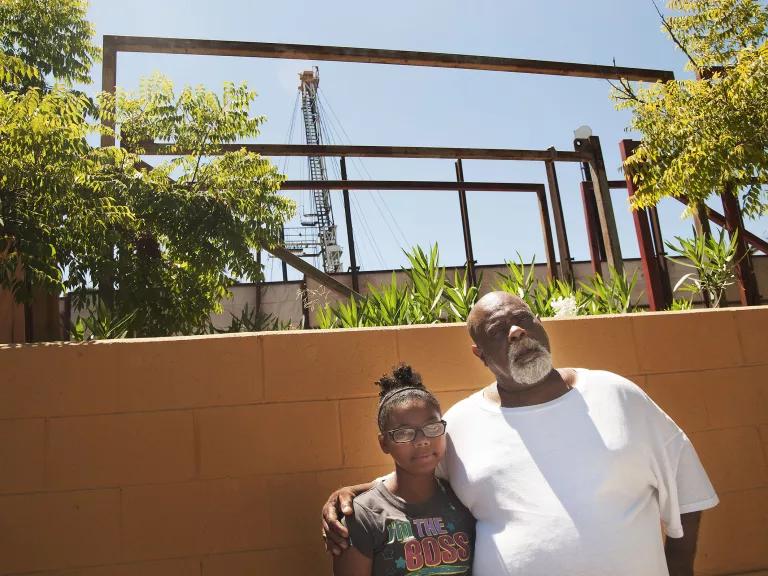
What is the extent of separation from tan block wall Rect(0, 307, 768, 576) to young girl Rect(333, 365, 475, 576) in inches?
22.3

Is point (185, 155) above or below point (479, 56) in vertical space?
below

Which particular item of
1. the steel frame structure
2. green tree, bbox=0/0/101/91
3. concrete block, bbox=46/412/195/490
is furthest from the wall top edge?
green tree, bbox=0/0/101/91

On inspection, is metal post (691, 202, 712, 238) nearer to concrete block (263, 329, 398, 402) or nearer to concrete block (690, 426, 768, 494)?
concrete block (690, 426, 768, 494)

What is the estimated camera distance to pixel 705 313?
3.33m

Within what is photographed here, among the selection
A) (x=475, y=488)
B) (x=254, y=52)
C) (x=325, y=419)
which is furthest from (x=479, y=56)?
(x=475, y=488)

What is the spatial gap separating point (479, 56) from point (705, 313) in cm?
296

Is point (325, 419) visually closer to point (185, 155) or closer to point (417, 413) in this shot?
point (417, 413)

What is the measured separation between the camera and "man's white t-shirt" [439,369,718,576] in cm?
198

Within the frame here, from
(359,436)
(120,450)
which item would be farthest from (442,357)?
(120,450)

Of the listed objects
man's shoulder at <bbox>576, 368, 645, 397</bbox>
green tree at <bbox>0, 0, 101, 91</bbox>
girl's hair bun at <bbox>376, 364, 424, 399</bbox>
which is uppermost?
green tree at <bbox>0, 0, 101, 91</bbox>

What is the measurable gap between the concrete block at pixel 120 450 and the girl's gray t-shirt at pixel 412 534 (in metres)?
0.87

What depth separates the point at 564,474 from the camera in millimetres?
2031

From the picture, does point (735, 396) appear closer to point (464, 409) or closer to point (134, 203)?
point (464, 409)

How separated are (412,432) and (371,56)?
3728mm
